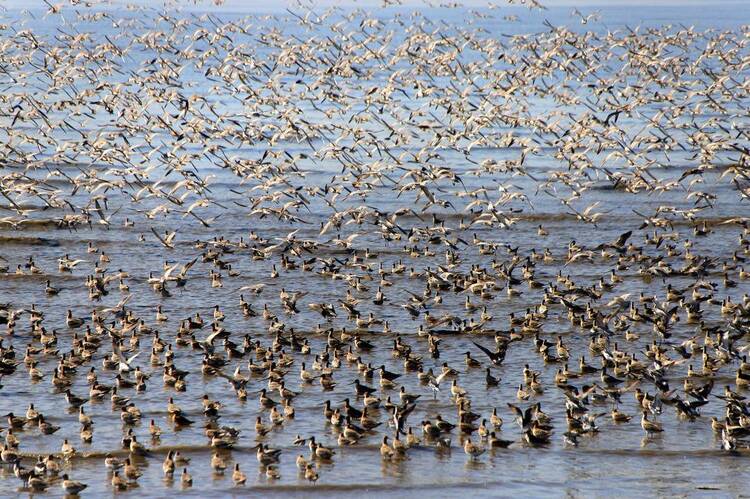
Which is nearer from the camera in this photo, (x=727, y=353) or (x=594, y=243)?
(x=727, y=353)

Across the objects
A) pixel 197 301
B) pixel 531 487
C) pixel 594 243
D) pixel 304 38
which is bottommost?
pixel 531 487

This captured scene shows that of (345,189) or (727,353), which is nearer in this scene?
(727,353)

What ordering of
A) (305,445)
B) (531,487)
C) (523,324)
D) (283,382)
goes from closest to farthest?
(531,487) < (305,445) < (283,382) < (523,324)

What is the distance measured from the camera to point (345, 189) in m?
48.2

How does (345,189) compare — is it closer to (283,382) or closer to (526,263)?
(526,263)

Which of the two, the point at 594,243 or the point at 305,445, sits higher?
the point at 594,243

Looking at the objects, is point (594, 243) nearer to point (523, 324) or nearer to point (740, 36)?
point (523, 324)

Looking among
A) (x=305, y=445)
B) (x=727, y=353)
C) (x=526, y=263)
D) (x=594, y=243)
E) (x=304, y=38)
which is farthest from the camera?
(x=304, y=38)

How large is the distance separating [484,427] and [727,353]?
22.8ft

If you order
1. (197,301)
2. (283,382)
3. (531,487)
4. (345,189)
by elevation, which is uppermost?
(345,189)

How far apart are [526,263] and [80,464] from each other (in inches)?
673

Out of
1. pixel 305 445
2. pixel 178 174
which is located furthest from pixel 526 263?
pixel 178 174

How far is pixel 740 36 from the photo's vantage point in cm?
14425

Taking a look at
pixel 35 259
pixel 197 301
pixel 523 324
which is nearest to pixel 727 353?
pixel 523 324
